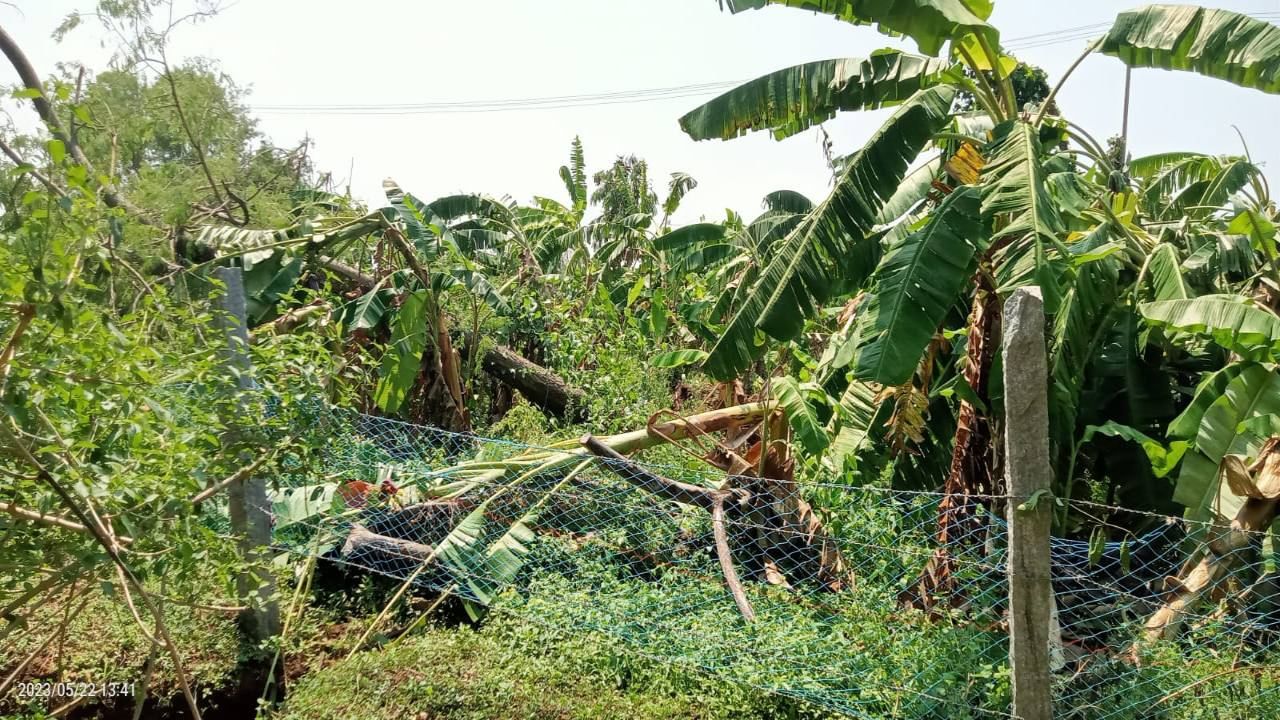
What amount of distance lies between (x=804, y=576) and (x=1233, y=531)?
1955 mm

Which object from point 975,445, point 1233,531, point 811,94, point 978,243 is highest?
point 811,94

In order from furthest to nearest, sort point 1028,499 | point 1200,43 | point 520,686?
point 1200,43 < point 520,686 < point 1028,499

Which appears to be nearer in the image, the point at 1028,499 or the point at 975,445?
the point at 1028,499

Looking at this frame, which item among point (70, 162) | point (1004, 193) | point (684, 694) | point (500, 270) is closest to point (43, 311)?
point (70, 162)

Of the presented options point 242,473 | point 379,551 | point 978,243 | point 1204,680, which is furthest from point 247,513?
point 1204,680

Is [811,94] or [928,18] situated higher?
[928,18]

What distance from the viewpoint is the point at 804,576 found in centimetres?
477

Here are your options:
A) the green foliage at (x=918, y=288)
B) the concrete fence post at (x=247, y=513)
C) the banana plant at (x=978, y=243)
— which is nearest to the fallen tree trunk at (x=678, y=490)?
the banana plant at (x=978, y=243)

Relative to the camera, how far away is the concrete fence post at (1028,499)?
287 centimetres

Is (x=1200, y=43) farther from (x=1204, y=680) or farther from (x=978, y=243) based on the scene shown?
(x=1204, y=680)

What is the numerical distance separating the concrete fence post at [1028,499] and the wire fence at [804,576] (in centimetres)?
31

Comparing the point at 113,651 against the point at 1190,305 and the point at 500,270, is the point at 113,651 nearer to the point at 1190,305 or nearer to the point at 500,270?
the point at 1190,305

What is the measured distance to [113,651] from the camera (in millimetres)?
4523

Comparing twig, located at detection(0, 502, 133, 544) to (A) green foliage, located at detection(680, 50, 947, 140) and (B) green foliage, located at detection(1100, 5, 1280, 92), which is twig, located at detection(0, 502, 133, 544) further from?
(B) green foliage, located at detection(1100, 5, 1280, 92)
